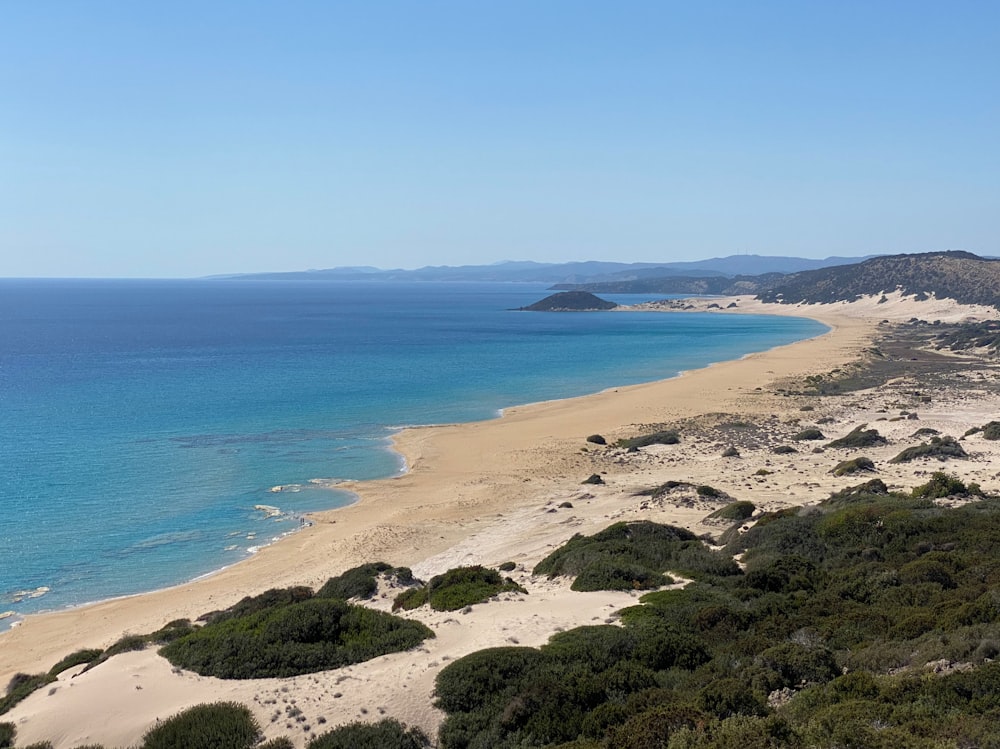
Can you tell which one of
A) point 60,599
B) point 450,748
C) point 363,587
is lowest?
point 60,599

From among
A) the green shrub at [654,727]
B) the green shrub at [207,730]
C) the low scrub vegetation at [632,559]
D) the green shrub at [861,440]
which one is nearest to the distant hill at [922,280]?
the green shrub at [861,440]

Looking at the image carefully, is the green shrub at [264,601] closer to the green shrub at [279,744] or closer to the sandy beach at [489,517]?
the sandy beach at [489,517]

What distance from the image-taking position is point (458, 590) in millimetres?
18266

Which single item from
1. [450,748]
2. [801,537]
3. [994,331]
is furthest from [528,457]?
[994,331]

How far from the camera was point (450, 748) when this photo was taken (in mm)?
10891

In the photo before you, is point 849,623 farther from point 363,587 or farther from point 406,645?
point 363,587

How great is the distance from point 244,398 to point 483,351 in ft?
135

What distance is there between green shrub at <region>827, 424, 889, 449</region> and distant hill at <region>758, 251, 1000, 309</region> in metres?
113

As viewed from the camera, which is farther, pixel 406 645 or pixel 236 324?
pixel 236 324

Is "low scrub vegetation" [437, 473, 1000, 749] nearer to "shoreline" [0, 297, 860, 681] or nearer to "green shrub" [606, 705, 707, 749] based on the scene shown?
"green shrub" [606, 705, 707, 749]

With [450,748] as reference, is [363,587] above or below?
below

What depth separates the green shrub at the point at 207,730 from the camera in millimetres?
11008

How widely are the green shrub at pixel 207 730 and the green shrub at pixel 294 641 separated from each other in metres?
1.66

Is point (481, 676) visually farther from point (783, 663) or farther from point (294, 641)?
point (783, 663)
